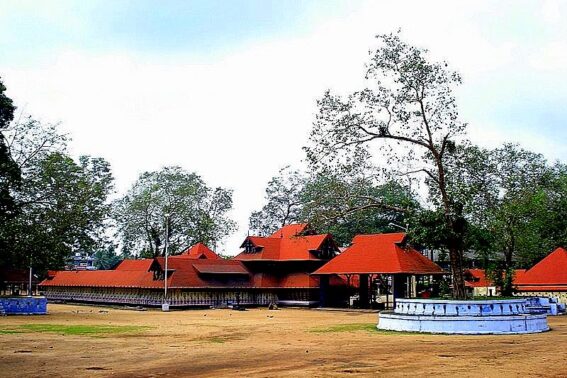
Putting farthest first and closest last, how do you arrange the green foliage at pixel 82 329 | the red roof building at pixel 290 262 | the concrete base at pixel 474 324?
the red roof building at pixel 290 262 < the green foliage at pixel 82 329 < the concrete base at pixel 474 324

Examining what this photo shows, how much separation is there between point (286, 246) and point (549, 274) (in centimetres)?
2029

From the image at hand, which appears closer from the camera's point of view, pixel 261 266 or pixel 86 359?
pixel 86 359

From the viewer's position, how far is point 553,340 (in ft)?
64.2

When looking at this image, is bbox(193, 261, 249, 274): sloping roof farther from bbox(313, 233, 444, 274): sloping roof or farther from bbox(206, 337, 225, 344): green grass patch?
bbox(206, 337, 225, 344): green grass patch

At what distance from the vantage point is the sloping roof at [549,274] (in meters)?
39.8

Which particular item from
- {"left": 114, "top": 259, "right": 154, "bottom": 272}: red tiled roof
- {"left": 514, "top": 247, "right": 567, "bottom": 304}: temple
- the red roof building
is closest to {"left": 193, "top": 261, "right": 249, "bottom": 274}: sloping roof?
the red roof building

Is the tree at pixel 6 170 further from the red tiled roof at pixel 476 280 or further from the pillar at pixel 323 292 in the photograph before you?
the red tiled roof at pixel 476 280

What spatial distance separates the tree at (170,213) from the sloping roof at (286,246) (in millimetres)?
8992

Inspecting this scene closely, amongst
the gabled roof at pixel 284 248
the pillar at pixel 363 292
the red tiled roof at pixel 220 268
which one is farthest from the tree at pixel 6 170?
the pillar at pixel 363 292

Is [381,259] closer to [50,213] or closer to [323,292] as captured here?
[323,292]

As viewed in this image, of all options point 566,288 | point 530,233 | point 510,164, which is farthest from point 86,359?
point 510,164

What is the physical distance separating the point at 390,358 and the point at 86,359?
7.19 meters

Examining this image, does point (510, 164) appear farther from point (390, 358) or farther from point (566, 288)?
point (390, 358)

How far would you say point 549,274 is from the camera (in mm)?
40531
